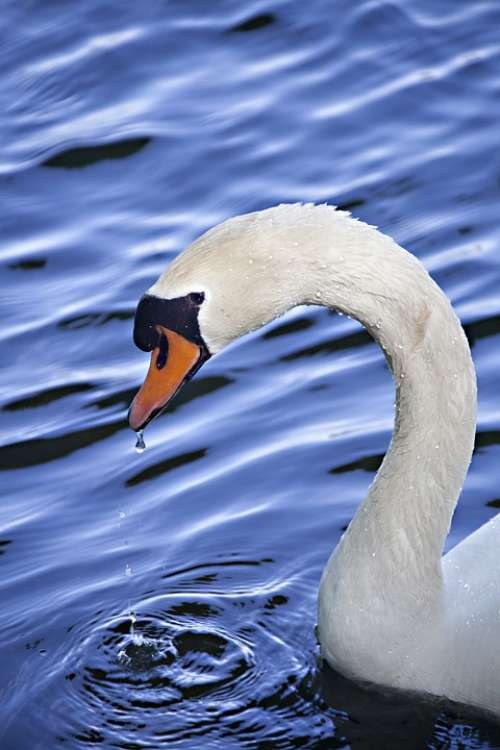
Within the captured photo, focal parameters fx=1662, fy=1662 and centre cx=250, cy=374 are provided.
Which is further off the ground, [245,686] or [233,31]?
[233,31]

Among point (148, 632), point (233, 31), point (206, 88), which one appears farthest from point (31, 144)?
point (148, 632)

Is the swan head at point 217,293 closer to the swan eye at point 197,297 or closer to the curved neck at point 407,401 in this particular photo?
the swan eye at point 197,297

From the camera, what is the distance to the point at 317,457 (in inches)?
282

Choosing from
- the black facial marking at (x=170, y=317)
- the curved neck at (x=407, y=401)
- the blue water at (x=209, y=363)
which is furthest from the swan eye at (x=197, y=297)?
the blue water at (x=209, y=363)

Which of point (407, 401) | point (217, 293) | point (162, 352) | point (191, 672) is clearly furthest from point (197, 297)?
point (191, 672)

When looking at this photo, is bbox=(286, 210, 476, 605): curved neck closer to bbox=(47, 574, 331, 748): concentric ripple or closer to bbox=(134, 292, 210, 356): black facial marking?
bbox=(134, 292, 210, 356): black facial marking

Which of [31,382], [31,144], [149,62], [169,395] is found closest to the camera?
[169,395]

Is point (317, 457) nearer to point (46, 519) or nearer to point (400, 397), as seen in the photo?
point (46, 519)

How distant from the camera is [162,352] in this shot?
504 centimetres

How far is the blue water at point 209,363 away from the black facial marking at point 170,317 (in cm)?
145

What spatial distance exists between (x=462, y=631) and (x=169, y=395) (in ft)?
4.11

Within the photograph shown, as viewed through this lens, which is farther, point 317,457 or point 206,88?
point 206,88

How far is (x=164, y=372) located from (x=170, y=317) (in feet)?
0.94

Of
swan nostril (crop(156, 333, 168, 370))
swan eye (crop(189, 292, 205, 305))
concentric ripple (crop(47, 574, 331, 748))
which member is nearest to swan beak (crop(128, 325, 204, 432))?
swan nostril (crop(156, 333, 168, 370))
